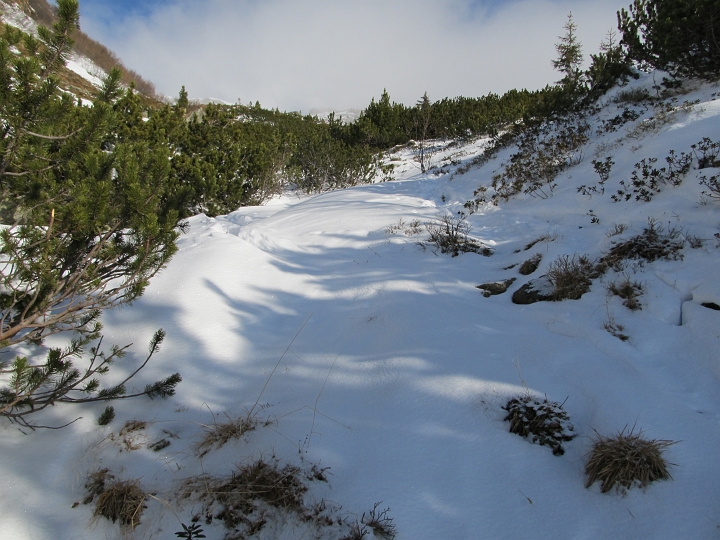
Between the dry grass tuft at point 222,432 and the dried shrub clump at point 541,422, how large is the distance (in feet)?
5.44

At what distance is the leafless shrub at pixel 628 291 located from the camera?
314 cm

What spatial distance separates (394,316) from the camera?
11.4 feet

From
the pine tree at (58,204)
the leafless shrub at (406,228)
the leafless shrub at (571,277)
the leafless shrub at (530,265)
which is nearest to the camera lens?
the pine tree at (58,204)

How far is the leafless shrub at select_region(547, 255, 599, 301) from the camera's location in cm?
354

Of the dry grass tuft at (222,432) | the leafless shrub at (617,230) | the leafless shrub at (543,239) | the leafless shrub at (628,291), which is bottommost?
the dry grass tuft at (222,432)

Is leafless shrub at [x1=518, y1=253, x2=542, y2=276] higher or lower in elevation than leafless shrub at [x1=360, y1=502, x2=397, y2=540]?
higher

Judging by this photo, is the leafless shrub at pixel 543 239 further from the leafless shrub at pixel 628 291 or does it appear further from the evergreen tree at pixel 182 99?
the evergreen tree at pixel 182 99

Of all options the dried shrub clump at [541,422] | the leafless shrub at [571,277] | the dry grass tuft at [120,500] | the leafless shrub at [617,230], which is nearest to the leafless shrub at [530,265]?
the leafless shrub at [571,277]

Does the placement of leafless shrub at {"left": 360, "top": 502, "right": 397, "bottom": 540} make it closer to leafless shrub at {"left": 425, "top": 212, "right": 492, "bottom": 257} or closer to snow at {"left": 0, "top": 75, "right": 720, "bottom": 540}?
snow at {"left": 0, "top": 75, "right": 720, "bottom": 540}

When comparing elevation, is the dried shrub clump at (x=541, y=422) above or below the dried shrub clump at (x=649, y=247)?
below

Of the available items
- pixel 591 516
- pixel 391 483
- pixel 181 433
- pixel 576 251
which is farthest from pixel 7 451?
pixel 576 251

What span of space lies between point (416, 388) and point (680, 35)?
1073cm

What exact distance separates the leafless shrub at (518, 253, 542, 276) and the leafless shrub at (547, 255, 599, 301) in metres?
0.31

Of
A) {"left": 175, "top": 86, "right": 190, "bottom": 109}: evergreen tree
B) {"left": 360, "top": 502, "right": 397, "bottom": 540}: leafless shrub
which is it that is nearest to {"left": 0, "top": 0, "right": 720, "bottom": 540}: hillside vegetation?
{"left": 360, "top": 502, "right": 397, "bottom": 540}: leafless shrub
